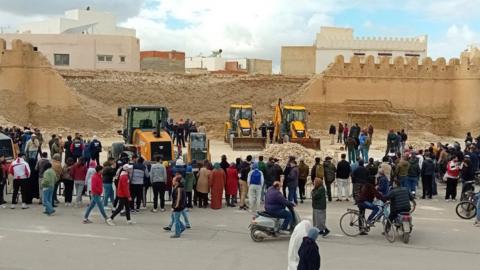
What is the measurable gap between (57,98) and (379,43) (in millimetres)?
32875

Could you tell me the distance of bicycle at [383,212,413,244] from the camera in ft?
38.0

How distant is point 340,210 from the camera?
1495cm

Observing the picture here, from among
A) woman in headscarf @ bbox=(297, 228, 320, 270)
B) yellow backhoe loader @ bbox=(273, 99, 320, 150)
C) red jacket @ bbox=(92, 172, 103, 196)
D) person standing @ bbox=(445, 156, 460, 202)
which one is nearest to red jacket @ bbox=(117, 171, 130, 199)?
red jacket @ bbox=(92, 172, 103, 196)

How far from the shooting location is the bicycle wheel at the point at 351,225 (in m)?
12.3

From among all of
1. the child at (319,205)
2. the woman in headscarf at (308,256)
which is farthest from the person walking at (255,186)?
the woman in headscarf at (308,256)

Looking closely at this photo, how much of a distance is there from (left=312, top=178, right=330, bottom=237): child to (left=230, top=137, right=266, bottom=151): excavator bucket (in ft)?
56.1

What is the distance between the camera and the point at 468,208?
14.1m

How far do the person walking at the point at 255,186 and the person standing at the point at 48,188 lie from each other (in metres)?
4.22

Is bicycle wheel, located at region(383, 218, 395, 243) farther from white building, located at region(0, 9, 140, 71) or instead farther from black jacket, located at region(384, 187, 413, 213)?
white building, located at region(0, 9, 140, 71)

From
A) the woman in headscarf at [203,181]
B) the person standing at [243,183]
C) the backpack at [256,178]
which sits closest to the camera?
the backpack at [256,178]

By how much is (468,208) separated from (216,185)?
5617 millimetres

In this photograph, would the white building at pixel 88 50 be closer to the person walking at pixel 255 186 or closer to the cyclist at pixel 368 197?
the person walking at pixel 255 186

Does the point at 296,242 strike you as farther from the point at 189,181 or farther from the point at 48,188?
the point at 48,188

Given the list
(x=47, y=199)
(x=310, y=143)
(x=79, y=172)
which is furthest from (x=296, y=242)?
(x=310, y=143)
